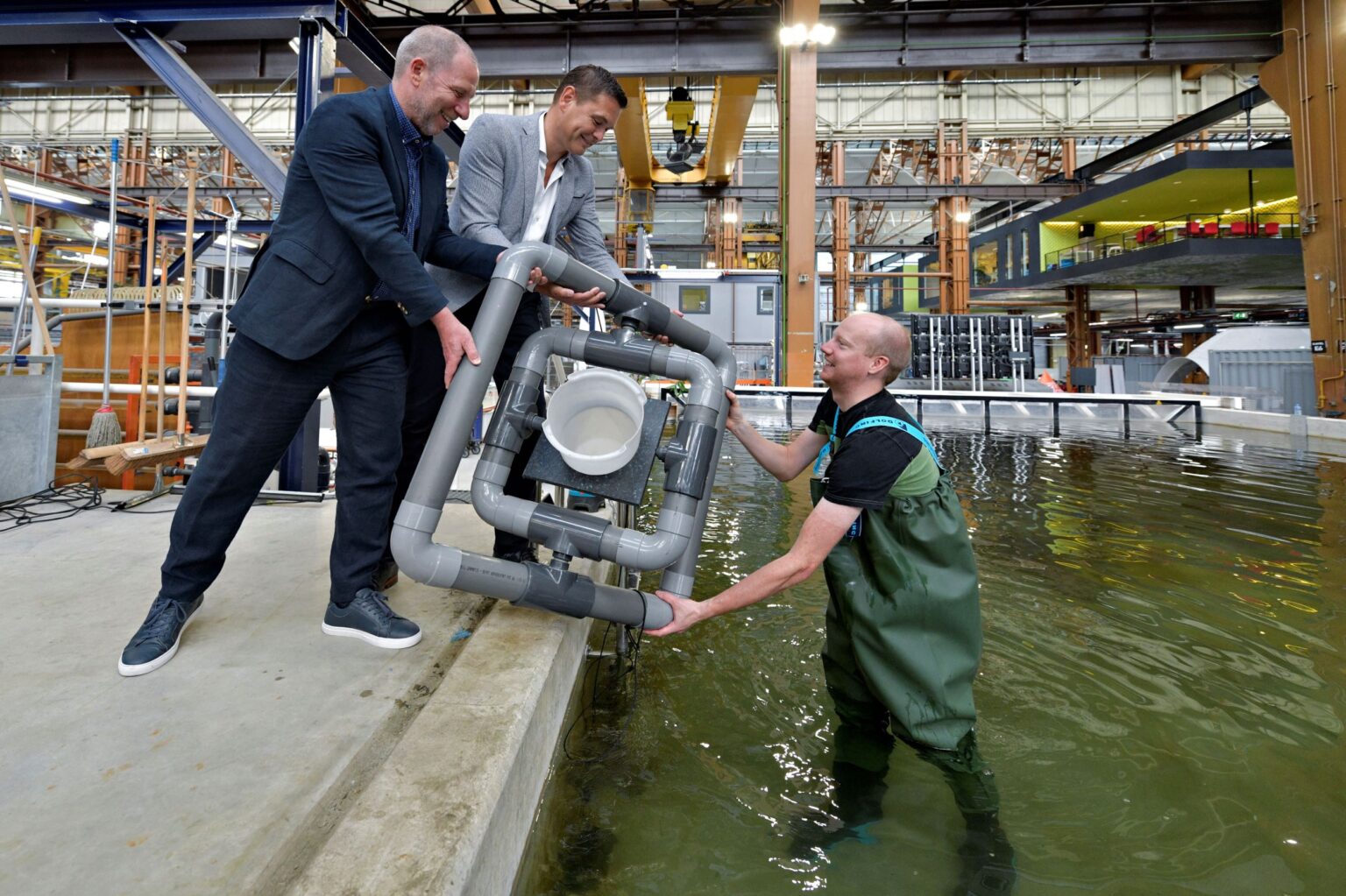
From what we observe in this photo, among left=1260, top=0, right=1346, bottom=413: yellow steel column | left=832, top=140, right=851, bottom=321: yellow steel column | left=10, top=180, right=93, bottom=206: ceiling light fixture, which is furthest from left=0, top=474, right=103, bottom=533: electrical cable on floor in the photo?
left=832, top=140, right=851, bottom=321: yellow steel column

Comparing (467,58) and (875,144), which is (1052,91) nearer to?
(875,144)

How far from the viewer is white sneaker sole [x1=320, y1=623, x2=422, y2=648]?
1.62m

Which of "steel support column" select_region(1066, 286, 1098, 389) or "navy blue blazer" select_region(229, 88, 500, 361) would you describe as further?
"steel support column" select_region(1066, 286, 1098, 389)

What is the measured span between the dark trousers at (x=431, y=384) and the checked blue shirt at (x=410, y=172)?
0.80 feet

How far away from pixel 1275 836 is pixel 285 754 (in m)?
1.93

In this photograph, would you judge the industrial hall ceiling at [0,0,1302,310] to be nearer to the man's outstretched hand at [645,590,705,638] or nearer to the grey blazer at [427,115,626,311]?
the grey blazer at [427,115,626,311]

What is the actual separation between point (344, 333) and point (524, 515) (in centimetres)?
64

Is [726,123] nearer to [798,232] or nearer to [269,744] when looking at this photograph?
[798,232]

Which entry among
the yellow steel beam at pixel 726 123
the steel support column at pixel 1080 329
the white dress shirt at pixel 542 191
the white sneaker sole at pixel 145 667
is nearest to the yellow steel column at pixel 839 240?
the yellow steel beam at pixel 726 123

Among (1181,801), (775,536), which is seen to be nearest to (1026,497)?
(775,536)

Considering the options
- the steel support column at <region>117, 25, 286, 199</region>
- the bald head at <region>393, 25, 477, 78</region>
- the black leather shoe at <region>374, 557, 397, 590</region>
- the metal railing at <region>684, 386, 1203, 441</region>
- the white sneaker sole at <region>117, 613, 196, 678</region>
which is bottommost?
the white sneaker sole at <region>117, 613, 196, 678</region>

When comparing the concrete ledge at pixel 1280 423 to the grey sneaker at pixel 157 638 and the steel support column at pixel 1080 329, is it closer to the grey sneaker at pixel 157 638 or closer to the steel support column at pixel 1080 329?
the steel support column at pixel 1080 329

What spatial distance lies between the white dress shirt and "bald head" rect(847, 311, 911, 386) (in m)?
0.96

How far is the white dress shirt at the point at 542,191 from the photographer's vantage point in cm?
195
